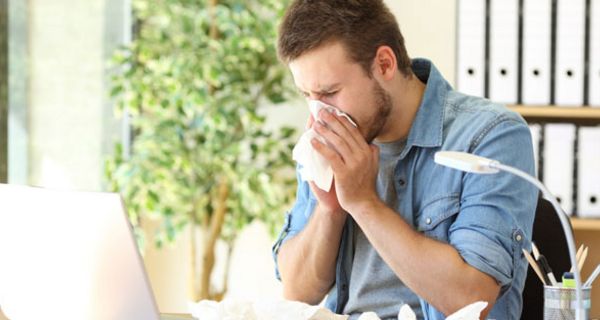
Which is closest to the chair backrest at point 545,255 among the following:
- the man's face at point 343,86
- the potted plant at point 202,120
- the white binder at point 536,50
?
the man's face at point 343,86

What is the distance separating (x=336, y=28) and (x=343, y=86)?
0.32ft

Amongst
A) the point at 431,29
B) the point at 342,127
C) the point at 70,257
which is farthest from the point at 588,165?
the point at 70,257

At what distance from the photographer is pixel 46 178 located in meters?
3.47

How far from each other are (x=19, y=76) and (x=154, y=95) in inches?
18.4

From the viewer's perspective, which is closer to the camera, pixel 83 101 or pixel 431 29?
pixel 431 29

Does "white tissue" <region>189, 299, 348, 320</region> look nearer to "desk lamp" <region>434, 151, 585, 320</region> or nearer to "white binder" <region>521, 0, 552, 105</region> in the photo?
"desk lamp" <region>434, 151, 585, 320</region>

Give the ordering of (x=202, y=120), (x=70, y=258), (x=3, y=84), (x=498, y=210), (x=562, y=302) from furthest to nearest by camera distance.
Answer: (x=202, y=120), (x=3, y=84), (x=498, y=210), (x=562, y=302), (x=70, y=258)

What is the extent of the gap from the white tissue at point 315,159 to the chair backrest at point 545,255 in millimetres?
492

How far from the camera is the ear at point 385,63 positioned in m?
1.82

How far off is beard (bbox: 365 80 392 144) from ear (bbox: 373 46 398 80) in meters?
0.02

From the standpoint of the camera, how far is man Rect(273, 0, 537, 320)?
171 cm

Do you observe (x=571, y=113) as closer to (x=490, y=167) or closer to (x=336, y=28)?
(x=336, y=28)

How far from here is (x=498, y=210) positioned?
1.72 m

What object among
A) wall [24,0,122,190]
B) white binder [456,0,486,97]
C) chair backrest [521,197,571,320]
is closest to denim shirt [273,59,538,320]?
chair backrest [521,197,571,320]
